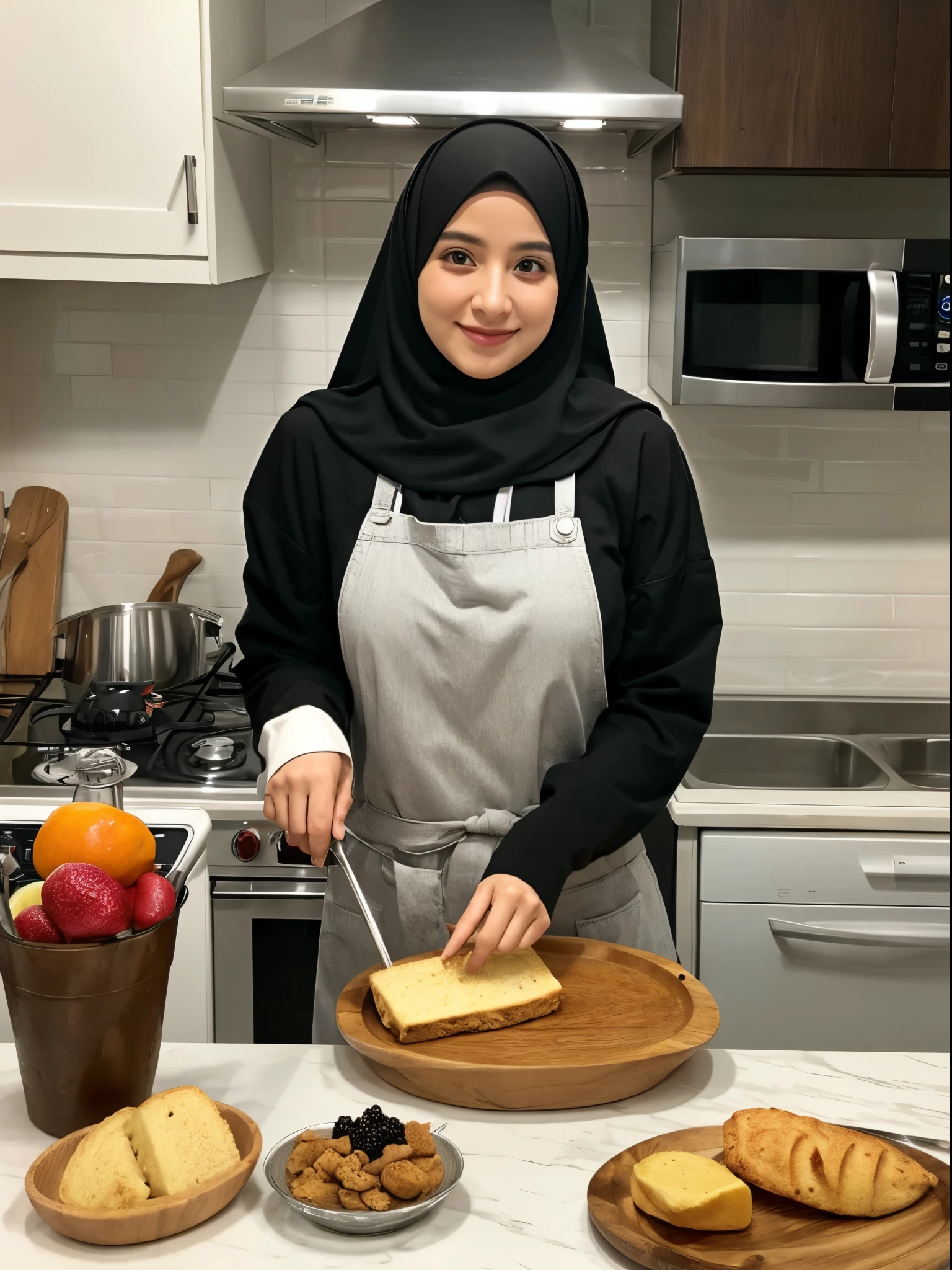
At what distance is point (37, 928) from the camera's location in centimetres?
93

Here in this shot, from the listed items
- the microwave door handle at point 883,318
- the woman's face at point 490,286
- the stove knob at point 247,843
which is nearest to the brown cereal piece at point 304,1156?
the woman's face at point 490,286

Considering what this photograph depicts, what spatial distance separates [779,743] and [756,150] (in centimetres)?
108

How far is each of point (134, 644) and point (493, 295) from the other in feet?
4.16

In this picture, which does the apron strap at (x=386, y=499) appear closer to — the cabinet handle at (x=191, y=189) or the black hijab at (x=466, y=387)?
the black hijab at (x=466, y=387)

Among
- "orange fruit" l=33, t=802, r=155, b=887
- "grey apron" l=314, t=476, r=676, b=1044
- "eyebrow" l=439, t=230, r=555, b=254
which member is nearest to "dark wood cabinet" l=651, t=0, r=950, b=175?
"eyebrow" l=439, t=230, r=555, b=254

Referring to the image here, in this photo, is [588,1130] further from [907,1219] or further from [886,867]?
[886,867]

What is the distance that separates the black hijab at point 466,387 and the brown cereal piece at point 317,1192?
782 millimetres

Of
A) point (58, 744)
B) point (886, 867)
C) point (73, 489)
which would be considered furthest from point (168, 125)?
point (886, 867)

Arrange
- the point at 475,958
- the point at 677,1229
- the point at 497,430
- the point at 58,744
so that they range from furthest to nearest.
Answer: the point at 58,744 → the point at 497,430 → the point at 475,958 → the point at 677,1229

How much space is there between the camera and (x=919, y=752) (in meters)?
2.38

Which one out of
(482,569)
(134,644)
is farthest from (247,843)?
(482,569)

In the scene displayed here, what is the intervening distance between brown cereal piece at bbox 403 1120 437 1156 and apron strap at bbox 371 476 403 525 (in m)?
0.72

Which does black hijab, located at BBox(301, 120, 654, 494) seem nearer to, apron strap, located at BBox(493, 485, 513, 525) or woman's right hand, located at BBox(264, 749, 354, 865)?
apron strap, located at BBox(493, 485, 513, 525)

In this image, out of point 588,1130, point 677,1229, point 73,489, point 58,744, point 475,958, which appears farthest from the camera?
point 73,489
